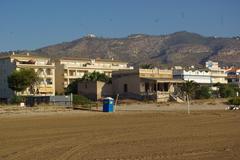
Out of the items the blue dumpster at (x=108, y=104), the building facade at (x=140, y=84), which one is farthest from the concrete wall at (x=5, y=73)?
the blue dumpster at (x=108, y=104)

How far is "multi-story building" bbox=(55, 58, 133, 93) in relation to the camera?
9825 centimetres

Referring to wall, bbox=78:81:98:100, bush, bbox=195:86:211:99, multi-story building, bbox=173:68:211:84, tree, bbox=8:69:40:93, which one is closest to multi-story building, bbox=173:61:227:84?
multi-story building, bbox=173:68:211:84

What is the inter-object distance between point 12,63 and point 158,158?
265 feet

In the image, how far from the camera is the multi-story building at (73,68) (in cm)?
9825

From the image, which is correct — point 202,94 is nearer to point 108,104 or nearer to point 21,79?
point 21,79

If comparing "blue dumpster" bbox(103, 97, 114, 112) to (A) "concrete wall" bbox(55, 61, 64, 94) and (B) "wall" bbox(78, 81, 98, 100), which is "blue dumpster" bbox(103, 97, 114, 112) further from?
(A) "concrete wall" bbox(55, 61, 64, 94)

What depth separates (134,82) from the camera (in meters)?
76.5

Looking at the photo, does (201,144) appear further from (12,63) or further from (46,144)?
(12,63)

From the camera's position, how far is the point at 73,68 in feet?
328

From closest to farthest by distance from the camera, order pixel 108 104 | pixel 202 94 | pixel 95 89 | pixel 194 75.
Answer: pixel 108 104 < pixel 202 94 < pixel 95 89 < pixel 194 75

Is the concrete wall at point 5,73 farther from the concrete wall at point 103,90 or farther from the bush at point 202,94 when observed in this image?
the bush at point 202,94

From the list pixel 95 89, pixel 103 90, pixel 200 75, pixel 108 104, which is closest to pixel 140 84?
pixel 103 90

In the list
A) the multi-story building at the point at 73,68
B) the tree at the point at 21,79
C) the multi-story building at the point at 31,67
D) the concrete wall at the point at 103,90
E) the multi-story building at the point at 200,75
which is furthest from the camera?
the multi-story building at the point at 200,75

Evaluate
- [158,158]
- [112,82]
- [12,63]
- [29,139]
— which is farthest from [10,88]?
[158,158]
